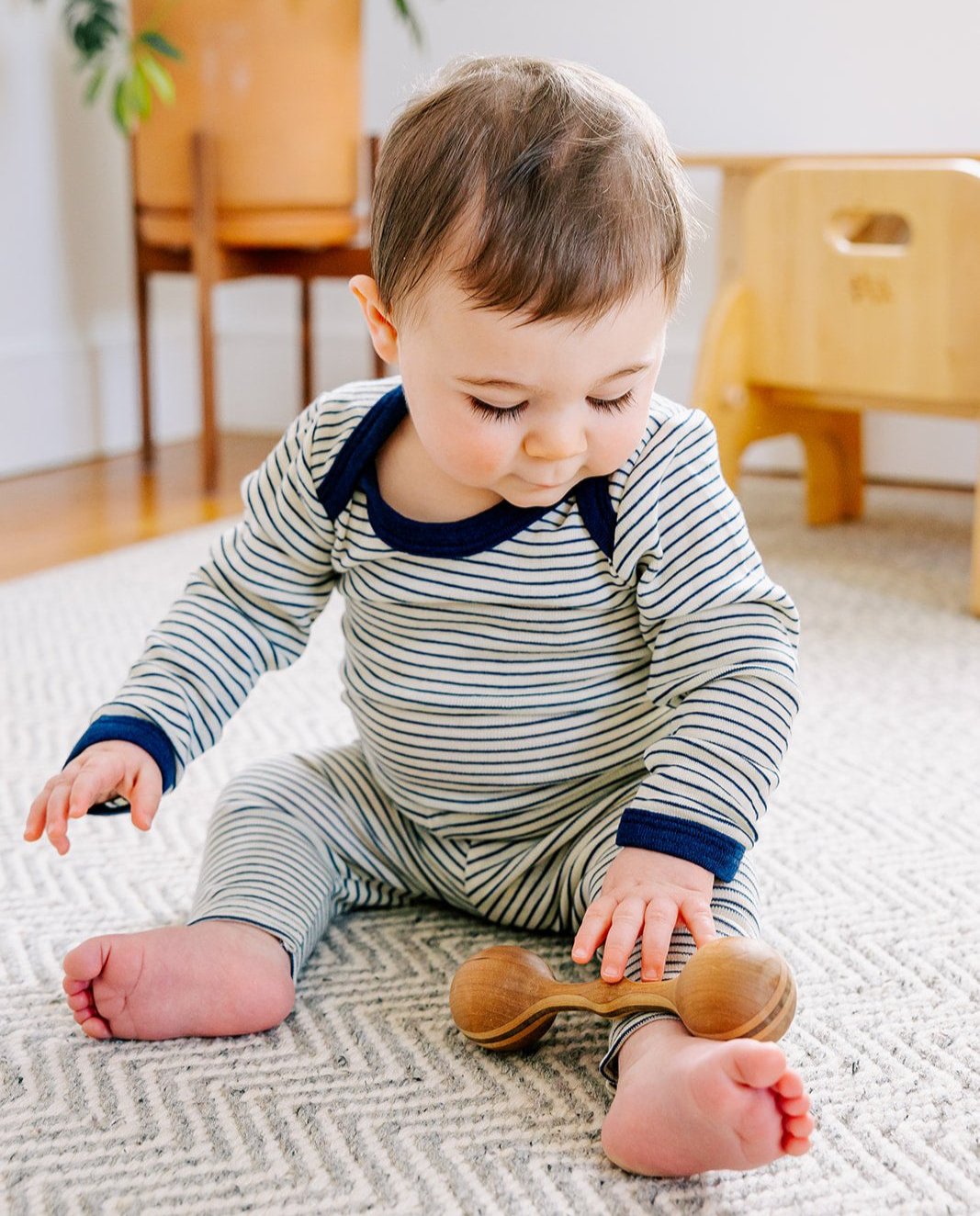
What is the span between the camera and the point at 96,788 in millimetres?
629

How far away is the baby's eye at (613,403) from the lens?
1.92ft

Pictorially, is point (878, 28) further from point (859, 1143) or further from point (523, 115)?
point (859, 1143)

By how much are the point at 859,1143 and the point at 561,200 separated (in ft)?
1.21

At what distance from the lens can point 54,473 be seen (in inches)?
80.4

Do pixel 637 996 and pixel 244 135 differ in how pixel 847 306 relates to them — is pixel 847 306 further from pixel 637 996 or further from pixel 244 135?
pixel 637 996

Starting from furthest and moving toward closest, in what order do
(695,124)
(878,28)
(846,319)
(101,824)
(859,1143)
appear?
(695,124)
(878,28)
(846,319)
(101,824)
(859,1143)

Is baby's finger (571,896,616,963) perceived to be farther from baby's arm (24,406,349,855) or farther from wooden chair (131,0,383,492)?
wooden chair (131,0,383,492)

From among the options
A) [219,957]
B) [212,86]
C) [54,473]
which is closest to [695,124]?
[212,86]

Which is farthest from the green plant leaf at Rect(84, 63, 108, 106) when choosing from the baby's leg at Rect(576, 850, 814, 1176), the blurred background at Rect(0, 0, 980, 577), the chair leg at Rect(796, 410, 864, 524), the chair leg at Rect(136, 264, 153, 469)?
the baby's leg at Rect(576, 850, 814, 1176)

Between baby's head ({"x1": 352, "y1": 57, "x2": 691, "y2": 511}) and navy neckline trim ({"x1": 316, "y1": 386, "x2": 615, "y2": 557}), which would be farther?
navy neckline trim ({"x1": 316, "y1": 386, "x2": 615, "y2": 557})

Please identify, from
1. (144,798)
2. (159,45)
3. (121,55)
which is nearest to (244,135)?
(159,45)

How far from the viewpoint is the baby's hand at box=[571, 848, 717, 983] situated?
1.82 feet

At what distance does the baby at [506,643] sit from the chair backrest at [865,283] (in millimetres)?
803

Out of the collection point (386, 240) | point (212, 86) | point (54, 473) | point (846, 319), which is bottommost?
point (54, 473)
